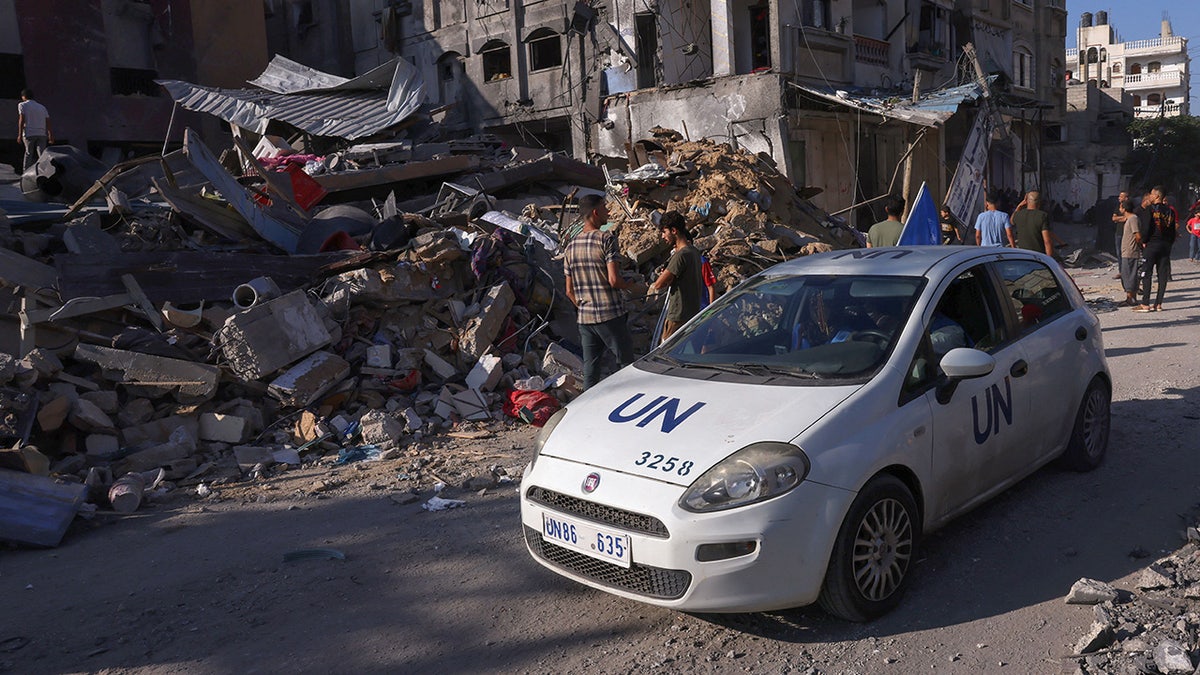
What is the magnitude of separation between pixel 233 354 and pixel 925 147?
22245 millimetres

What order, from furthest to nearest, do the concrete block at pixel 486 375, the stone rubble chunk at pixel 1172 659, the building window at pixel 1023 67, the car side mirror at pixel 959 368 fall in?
the building window at pixel 1023 67, the concrete block at pixel 486 375, the car side mirror at pixel 959 368, the stone rubble chunk at pixel 1172 659

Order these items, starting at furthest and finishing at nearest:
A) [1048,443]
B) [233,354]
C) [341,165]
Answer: [341,165], [233,354], [1048,443]

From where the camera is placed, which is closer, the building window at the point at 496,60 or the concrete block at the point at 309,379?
the concrete block at the point at 309,379

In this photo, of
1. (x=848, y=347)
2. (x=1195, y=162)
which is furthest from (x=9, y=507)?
(x=1195, y=162)

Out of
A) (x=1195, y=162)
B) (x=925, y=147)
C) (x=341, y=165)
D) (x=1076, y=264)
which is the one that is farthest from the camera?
(x=1195, y=162)

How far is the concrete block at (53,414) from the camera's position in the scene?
6.88 m

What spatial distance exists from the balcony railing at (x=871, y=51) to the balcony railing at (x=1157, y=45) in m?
66.5

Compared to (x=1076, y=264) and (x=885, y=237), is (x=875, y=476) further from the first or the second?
(x=1076, y=264)

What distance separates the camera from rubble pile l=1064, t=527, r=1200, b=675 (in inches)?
132

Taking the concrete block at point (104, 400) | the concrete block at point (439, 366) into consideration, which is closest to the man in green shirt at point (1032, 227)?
the concrete block at point (439, 366)

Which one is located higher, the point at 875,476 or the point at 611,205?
the point at 611,205

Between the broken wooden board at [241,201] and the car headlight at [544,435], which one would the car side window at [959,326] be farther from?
the broken wooden board at [241,201]

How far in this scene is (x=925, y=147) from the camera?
83.4 ft

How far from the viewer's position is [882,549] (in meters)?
3.94
